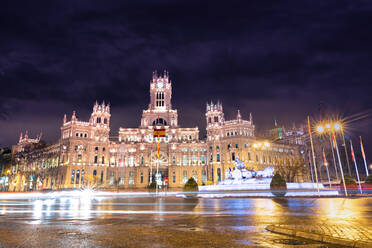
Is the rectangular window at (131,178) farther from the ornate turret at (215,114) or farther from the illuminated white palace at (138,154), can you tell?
the ornate turret at (215,114)

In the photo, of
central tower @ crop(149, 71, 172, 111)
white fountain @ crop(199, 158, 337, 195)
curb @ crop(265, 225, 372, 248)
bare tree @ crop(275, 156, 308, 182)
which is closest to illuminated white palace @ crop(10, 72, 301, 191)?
central tower @ crop(149, 71, 172, 111)

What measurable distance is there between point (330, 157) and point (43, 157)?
113m

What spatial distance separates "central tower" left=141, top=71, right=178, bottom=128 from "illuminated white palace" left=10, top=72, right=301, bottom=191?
2274mm

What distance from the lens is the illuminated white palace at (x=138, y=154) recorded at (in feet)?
301

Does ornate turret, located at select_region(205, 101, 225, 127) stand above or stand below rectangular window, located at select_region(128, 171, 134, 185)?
above

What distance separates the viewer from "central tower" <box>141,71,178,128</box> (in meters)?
111

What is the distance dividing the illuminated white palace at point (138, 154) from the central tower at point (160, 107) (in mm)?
2274

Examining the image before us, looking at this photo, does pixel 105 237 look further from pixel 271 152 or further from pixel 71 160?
pixel 271 152

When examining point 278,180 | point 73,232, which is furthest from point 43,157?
point 73,232

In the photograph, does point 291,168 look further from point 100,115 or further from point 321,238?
point 100,115

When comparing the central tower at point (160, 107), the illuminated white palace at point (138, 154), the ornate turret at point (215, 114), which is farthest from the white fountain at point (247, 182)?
the central tower at point (160, 107)

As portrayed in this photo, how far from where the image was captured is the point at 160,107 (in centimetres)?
11444

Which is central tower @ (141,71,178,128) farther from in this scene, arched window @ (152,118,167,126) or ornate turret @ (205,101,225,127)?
ornate turret @ (205,101,225,127)

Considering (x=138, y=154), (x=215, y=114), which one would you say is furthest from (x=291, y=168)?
(x=138, y=154)
